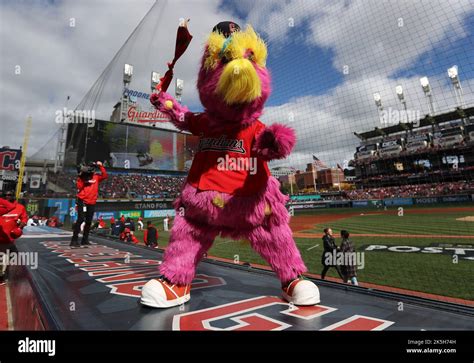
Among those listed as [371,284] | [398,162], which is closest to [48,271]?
[371,284]

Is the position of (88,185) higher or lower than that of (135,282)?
higher

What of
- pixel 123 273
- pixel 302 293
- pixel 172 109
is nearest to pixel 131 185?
pixel 123 273

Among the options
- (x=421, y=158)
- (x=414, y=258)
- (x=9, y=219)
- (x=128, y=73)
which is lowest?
(x=414, y=258)

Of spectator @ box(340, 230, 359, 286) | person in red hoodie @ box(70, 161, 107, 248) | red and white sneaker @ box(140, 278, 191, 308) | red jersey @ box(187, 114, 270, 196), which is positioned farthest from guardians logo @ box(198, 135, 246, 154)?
spectator @ box(340, 230, 359, 286)

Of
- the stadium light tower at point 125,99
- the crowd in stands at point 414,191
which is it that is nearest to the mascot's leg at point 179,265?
the crowd in stands at point 414,191

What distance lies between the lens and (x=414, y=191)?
1116 inches

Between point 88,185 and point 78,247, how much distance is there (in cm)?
128

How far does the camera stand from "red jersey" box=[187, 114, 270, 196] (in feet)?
6.48

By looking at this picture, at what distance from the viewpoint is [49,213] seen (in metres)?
25.0

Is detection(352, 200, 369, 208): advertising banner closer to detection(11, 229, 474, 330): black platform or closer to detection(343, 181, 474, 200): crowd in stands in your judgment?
detection(343, 181, 474, 200): crowd in stands

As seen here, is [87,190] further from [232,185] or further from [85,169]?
[232,185]

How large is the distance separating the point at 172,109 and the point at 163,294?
1470 millimetres

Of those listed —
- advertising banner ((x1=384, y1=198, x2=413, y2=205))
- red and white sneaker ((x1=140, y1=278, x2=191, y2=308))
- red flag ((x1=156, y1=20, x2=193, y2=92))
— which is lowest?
advertising banner ((x1=384, y1=198, x2=413, y2=205))

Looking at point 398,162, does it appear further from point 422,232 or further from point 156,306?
point 156,306
